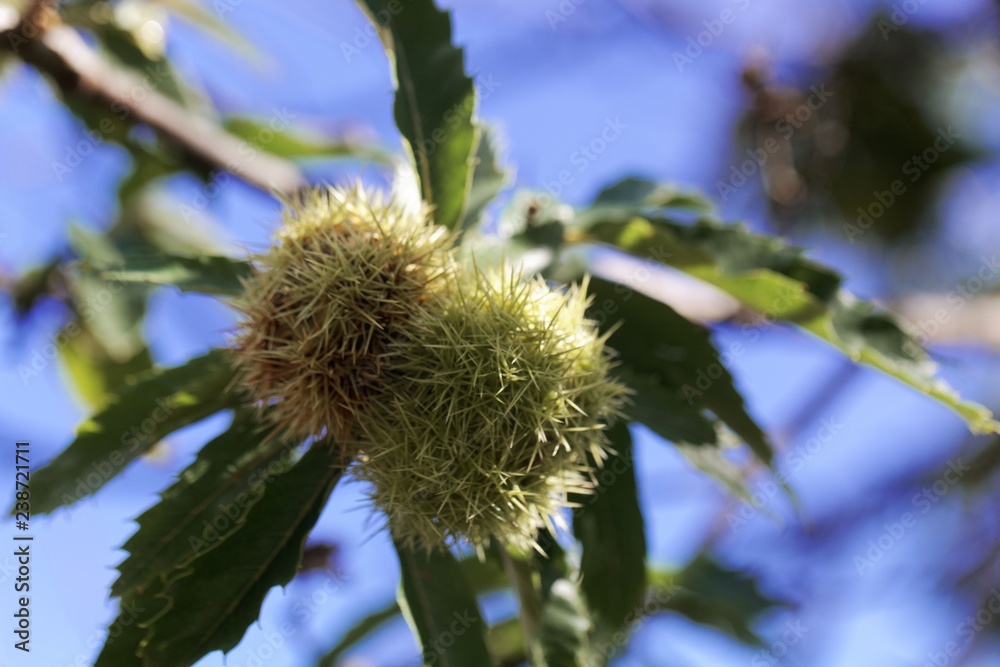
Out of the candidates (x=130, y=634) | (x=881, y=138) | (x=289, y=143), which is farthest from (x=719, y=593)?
(x=881, y=138)

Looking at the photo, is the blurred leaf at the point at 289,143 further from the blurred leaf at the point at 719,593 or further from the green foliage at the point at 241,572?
the blurred leaf at the point at 719,593

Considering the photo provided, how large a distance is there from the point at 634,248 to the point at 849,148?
357 cm

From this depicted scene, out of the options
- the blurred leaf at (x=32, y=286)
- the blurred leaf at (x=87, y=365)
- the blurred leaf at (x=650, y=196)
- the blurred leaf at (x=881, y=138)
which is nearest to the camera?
the blurred leaf at (x=650, y=196)

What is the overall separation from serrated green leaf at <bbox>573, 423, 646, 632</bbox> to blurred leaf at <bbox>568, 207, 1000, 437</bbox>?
27cm

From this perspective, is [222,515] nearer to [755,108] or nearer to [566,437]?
[566,437]

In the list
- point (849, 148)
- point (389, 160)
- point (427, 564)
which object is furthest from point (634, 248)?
point (849, 148)

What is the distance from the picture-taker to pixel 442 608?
166cm

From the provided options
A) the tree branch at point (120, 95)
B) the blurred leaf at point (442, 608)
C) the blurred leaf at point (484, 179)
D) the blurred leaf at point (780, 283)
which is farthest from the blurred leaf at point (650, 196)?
the tree branch at point (120, 95)

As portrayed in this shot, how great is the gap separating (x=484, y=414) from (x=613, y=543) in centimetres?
63

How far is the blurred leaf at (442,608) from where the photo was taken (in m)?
1.63

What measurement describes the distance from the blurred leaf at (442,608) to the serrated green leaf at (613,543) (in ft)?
0.85

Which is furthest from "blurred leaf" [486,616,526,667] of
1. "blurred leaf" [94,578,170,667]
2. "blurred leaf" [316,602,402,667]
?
"blurred leaf" [94,578,170,667]

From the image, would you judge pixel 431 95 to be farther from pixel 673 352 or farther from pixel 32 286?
pixel 32 286

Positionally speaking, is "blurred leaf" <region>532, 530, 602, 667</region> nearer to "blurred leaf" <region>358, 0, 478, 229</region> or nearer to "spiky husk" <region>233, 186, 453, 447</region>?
"spiky husk" <region>233, 186, 453, 447</region>
